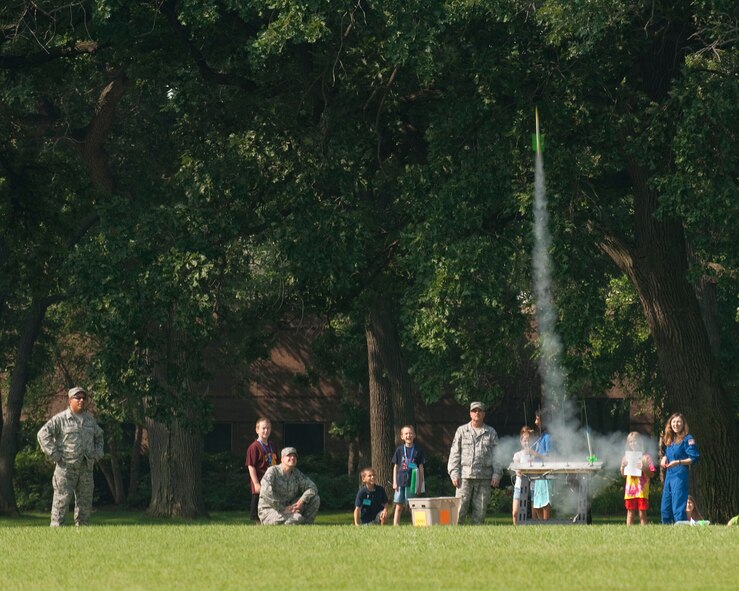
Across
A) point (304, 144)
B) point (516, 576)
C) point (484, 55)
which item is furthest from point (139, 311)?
point (516, 576)

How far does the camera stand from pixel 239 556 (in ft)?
54.7

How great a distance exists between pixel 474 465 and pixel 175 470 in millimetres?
17363

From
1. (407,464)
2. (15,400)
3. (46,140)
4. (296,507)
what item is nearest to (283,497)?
(296,507)

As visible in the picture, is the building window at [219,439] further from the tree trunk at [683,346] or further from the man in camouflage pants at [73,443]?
the man in camouflage pants at [73,443]

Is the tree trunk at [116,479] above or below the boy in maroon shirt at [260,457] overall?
above

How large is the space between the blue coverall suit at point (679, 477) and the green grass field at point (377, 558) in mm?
2352

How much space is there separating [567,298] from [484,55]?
159 inches

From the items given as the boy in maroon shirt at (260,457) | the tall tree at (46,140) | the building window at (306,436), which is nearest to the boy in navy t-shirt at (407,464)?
the boy in maroon shirt at (260,457)

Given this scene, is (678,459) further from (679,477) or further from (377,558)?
(377,558)

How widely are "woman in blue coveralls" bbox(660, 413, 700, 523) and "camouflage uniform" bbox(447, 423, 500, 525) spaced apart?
230 cm

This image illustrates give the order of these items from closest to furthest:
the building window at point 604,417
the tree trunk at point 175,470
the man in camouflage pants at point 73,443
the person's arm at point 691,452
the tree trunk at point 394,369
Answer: the man in camouflage pants at point 73,443
the person's arm at point 691,452
the tree trunk at point 175,470
the tree trunk at point 394,369
the building window at point 604,417

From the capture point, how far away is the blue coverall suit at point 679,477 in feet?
70.9

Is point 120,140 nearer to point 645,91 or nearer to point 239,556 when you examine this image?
point 645,91

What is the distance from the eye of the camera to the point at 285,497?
2105 cm
